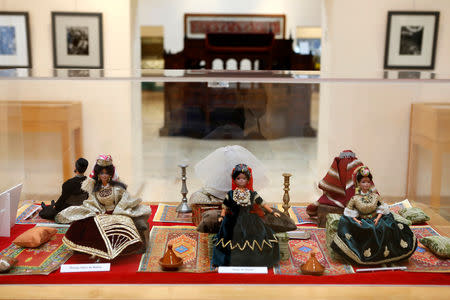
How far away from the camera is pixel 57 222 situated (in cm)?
316

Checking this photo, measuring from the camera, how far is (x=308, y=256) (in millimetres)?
2715

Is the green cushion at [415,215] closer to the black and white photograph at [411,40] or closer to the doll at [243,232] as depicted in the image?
the doll at [243,232]

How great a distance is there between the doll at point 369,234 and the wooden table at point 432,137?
761mm

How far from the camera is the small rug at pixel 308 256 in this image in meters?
2.57

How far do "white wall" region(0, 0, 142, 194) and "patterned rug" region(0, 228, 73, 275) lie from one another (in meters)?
0.72

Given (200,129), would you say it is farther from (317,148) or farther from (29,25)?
(29,25)

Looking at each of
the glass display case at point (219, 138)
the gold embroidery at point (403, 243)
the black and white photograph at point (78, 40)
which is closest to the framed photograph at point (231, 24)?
the black and white photograph at point (78, 40)

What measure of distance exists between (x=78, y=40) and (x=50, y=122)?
1138 mm

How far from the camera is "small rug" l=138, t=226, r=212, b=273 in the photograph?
2.58 metres

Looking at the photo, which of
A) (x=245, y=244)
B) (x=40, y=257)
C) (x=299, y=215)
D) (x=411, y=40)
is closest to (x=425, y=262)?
(x=299, y=215)

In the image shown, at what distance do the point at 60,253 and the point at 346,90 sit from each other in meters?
2.37

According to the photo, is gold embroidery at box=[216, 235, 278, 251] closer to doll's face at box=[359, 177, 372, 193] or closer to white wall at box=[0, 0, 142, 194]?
doll's face at box=[359, 177, 372, 193]

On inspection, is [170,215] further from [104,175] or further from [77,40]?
[77,40]

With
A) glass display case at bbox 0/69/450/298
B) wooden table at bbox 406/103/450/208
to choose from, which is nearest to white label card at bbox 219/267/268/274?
glass display case at bbox 0/69/450/298
